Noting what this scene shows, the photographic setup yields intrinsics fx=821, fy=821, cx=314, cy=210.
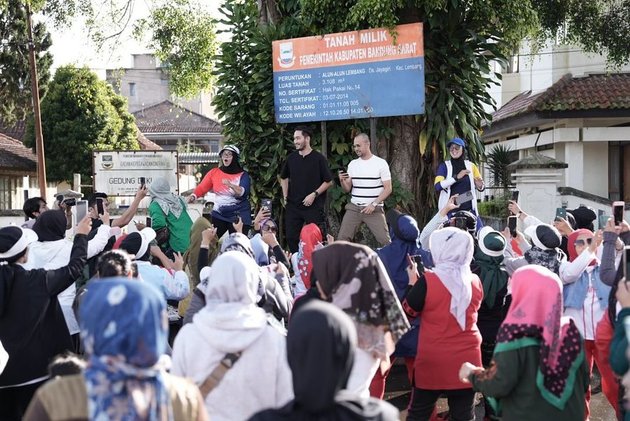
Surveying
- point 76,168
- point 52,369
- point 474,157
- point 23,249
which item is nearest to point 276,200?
point 474,157

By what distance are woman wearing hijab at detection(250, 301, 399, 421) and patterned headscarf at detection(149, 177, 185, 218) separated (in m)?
6.99

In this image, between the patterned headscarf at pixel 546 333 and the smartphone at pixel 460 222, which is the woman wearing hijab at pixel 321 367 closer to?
the patterned headscarf at pixel 546 333

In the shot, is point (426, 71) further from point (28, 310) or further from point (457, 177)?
point (28, 310)

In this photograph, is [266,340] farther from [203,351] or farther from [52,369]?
[52,369]

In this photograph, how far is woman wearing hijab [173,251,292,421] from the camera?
3.55m

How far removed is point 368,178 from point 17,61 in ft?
83.2

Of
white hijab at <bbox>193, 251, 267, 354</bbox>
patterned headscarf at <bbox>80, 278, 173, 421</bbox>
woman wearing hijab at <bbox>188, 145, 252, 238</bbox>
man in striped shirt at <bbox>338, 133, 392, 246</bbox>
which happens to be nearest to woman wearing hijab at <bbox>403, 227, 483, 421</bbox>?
white hijab at <bbox>193, 251, 267, 354</bbox>

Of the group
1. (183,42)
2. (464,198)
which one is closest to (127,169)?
(183,42)

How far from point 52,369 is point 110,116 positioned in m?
34.2

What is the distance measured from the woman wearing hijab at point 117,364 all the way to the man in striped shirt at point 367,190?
776cm

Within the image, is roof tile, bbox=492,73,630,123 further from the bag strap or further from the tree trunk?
the bag strap

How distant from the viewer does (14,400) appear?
5.63 m

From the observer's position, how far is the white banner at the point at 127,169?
2061 centimetres

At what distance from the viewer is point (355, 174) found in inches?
411
